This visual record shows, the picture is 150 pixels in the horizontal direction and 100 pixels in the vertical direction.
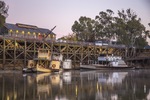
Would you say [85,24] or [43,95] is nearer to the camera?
[43,95]

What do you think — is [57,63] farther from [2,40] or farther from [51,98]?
[51,98]

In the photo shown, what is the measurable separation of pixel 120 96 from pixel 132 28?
77089mm

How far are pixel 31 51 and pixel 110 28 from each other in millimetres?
43334

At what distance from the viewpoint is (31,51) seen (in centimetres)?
5722

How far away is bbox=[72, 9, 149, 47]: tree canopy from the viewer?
92.5 meters

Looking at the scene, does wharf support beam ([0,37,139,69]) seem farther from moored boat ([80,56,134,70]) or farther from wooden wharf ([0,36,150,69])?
moored boat ([80,56,134,70])

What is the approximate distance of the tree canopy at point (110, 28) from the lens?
92.5 meters

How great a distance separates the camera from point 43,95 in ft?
62.3

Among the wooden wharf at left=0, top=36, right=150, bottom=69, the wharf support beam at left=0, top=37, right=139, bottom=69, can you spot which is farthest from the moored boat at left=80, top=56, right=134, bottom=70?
the wooden wharf at left=0, top=36, right=150, bottom=69

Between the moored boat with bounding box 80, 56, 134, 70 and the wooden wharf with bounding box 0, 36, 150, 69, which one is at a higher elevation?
the wooden wharf with bounding box 0, 36, 150, 69

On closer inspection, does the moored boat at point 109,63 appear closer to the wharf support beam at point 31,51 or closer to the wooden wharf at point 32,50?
the wharf support beam at point 31,51

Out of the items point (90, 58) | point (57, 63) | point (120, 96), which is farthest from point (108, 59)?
point (120, 96)

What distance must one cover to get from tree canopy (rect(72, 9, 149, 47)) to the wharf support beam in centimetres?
2002

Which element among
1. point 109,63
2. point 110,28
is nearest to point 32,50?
point 109,63
